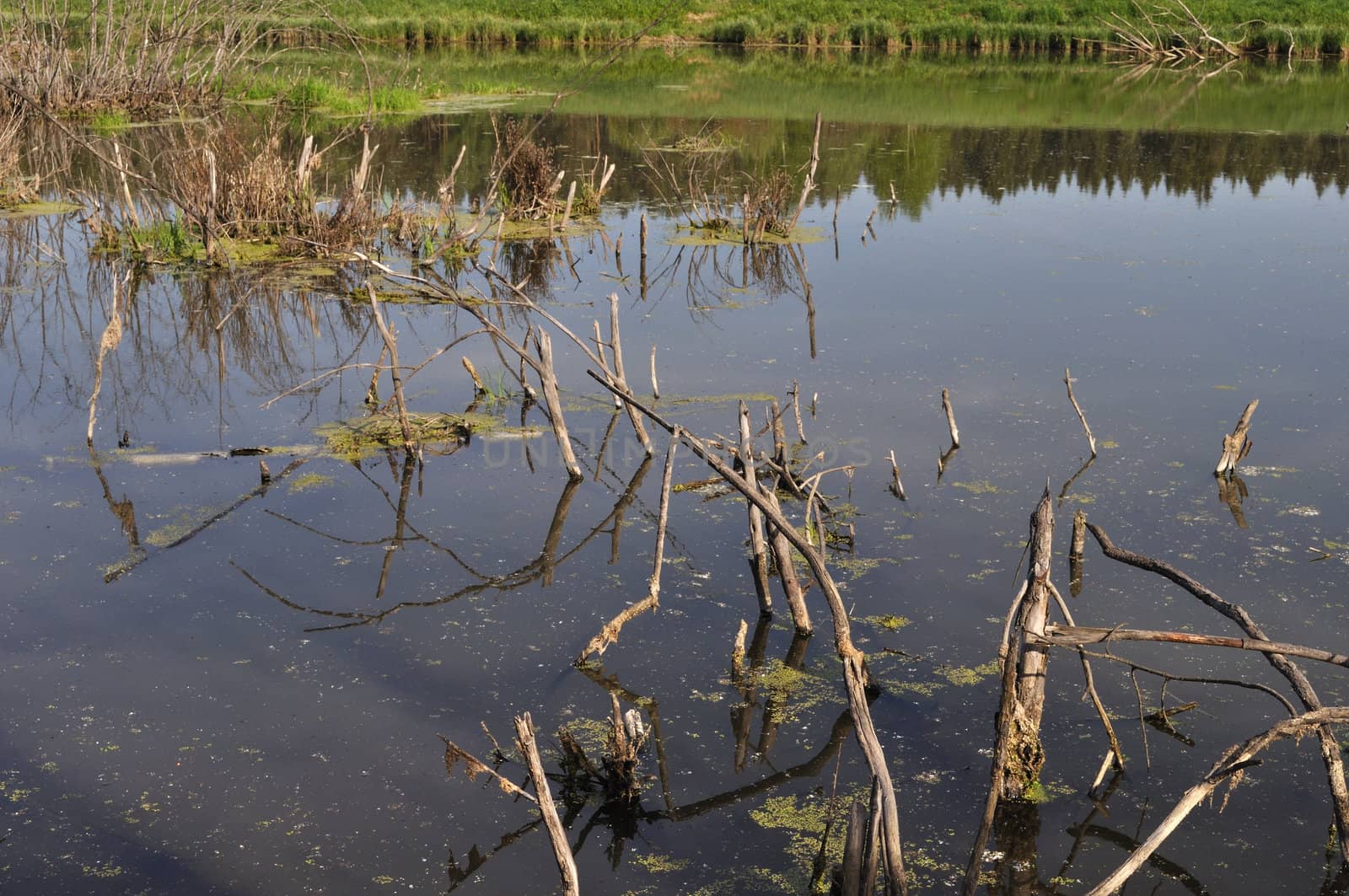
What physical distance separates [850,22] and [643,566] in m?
29.8

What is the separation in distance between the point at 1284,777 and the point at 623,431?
11.6ft

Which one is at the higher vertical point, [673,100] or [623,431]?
[673,100]

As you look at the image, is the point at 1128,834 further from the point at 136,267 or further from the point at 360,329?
the point at 136,267

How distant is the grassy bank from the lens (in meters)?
30.0

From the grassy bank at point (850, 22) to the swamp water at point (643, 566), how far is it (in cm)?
2161

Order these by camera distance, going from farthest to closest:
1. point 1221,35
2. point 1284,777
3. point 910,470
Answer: point 1221,35, point 910,470, point 1284,777

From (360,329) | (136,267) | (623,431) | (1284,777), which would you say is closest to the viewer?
(1284,777)

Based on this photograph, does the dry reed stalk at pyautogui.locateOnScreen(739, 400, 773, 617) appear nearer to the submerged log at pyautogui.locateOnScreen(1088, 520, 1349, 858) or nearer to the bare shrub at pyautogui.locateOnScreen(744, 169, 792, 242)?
the submerged log at pyautogui.locateOnScreen(1088, 520, 1349, 858)

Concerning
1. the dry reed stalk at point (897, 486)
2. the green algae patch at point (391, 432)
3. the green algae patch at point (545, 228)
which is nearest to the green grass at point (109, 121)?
the green algae patch at point (545, 228)

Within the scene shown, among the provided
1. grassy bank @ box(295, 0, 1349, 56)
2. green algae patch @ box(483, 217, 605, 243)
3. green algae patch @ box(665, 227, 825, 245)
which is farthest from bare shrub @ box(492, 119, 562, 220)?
grassy bank @ box(295, 0, 1349, 56)

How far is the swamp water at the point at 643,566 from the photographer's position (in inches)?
133

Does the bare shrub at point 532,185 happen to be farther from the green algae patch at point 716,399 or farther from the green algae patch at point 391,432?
the green algae patch at point 391,432

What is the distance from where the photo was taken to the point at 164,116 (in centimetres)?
1731

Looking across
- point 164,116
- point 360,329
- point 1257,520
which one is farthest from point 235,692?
point 164,116
